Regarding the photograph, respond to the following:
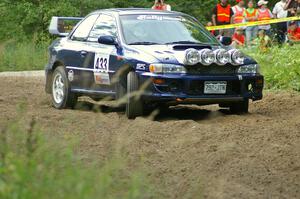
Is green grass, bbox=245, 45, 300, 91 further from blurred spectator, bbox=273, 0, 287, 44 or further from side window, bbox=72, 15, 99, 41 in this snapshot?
blurred spectator, bbox=273, 0, 287, 44

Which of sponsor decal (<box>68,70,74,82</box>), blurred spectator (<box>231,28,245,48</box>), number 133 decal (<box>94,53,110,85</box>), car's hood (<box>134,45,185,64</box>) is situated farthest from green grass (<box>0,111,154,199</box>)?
blurred spectator (<box>231,28,245,48</box>)

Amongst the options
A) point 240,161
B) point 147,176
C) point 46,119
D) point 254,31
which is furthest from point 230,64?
point 254,31

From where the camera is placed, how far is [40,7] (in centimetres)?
3356

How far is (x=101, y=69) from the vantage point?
12.9 metres

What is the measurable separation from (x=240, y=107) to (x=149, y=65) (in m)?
1.70

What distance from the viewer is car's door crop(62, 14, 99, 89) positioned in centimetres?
1344

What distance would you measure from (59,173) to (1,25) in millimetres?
Result: 28127

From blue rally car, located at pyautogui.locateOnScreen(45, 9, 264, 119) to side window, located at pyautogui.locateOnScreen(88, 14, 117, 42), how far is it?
0.02 metres

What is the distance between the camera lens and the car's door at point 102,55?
12797 mm

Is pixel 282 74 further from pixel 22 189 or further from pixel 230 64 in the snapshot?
pixel 22 189

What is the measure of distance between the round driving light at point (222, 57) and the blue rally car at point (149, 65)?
0.01m

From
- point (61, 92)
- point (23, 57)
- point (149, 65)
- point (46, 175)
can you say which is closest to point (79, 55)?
point (61, 92)

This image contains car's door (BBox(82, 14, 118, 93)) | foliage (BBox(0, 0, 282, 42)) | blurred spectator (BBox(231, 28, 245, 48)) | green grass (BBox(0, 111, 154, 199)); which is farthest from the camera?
foliage (BBox(0, 0, 282, 42))

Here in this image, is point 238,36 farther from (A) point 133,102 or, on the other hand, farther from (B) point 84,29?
(A) point 133,102
